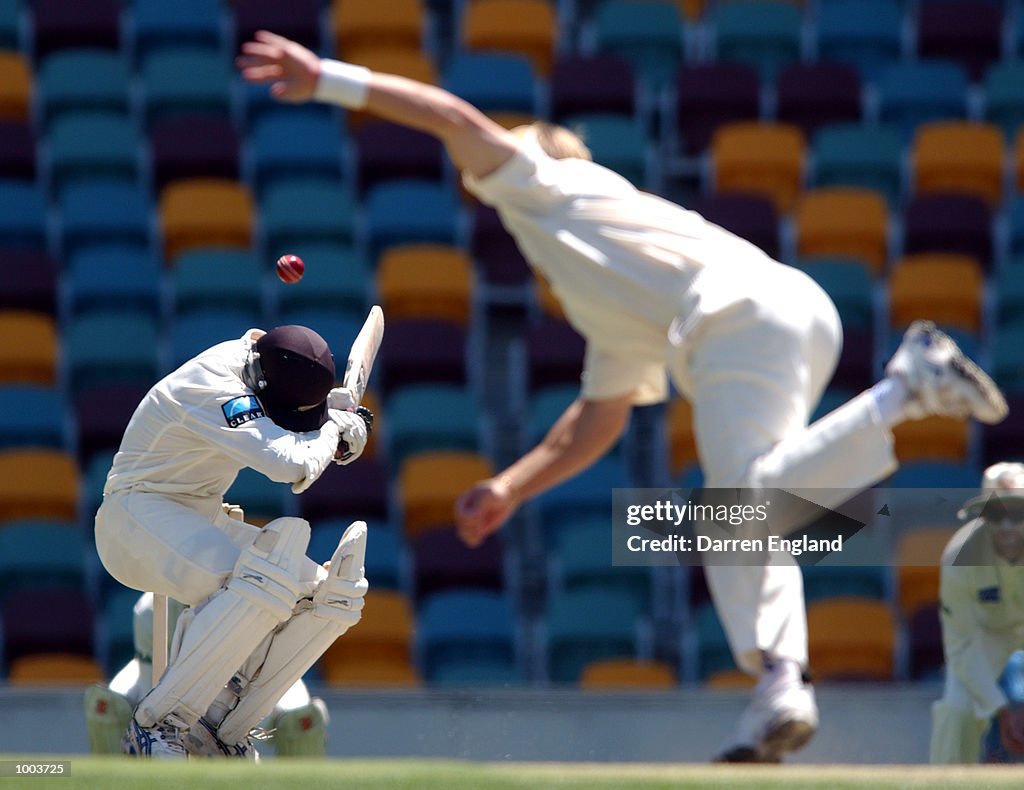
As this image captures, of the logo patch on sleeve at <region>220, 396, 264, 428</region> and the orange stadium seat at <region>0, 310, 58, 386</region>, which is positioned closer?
the logo patch on sleeve at <region>220, 396, 264, 428</region>

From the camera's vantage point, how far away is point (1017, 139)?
8.74 metres

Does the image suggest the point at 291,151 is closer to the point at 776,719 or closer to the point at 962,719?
the point at 962,719

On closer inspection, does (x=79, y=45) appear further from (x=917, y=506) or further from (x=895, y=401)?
(x=895, y=401)

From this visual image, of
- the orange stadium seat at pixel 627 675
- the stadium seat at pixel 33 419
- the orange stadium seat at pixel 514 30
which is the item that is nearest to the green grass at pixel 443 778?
the orange stadium seat at pixel 627 675

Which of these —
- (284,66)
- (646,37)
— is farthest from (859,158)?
(284,66)

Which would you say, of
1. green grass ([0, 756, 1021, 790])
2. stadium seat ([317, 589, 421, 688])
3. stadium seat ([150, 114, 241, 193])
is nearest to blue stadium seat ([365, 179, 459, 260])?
stadium seat ([150, 114, 241, 193])

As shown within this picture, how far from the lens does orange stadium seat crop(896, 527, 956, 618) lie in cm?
691

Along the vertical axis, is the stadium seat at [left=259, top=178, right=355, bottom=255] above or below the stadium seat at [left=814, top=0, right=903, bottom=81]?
below

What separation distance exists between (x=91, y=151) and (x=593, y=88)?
2220mm

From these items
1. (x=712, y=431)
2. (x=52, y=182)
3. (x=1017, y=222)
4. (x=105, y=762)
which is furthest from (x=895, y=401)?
(x=52, y=182)

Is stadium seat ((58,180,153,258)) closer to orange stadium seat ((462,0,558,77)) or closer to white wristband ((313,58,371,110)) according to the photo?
orange stadium seat ((462,0,558,77))

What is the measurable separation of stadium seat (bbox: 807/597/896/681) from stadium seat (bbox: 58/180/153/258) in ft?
10.9

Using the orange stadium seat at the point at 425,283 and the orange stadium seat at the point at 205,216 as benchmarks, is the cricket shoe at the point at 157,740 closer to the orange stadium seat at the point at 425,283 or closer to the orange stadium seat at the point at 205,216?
the orange stadium seat at the point at 425,283

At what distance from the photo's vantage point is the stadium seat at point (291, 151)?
8508 millimetres
